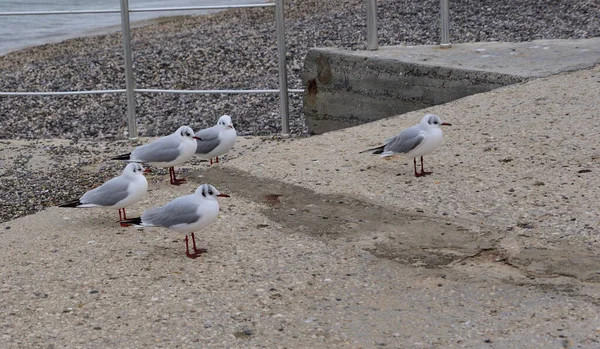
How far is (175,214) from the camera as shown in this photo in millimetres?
4641

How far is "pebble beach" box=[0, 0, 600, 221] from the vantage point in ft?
31.9

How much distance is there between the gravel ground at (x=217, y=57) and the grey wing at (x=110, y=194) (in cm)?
410

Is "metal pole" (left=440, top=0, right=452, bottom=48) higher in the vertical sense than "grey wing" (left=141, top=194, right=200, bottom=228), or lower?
higher

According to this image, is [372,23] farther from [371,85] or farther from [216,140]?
[216,140]

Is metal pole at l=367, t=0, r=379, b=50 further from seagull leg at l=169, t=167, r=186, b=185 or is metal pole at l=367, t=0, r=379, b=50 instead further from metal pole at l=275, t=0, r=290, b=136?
seagull leg at l=169, t=167, r=186, b=185

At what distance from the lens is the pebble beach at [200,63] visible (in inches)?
383

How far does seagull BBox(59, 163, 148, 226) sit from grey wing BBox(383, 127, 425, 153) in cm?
145

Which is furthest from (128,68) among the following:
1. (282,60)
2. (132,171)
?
(132,171)

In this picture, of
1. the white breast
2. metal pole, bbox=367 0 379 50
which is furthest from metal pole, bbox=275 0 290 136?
the white breast

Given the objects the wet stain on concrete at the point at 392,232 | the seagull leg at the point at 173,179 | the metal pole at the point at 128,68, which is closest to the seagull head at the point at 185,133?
the seagull leg at the point at 173,179

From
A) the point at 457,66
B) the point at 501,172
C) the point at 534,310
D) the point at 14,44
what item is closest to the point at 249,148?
the point at 457,66

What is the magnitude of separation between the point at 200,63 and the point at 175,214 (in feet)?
28.2

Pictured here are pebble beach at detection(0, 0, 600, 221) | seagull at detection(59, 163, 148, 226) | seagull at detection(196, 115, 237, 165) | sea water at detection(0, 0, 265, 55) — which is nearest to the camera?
seagull at detection(59, 163, 148, 226)

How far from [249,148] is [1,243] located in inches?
119
